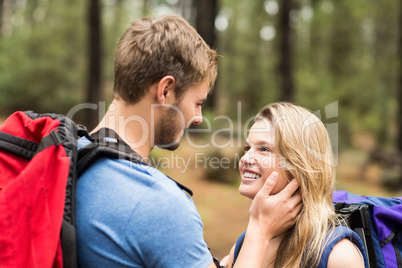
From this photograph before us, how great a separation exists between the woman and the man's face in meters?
0.50

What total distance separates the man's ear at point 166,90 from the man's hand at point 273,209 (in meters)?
0.72

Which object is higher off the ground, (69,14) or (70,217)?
(69,14)

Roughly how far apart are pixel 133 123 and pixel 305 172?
105 cm

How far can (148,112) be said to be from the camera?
2.03 m

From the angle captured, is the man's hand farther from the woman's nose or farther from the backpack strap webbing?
the backpack strap webbing

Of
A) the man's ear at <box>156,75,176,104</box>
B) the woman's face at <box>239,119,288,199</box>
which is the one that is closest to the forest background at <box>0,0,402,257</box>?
the woman's face at <box>239,119,288,199</box>

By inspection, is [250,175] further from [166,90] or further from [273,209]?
[166,90]

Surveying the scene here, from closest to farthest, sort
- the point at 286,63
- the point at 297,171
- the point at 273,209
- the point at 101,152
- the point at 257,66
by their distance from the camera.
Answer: the point at 101,152 < the point at 273,209 < the point at 297,171 < the point at 286,63 < the point at 257,66

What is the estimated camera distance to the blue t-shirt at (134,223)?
1561 mm

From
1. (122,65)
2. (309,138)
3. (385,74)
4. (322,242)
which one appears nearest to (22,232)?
(122,65)

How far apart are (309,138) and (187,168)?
7829 millimetres

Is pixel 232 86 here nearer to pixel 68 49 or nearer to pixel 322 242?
pixel 68 49

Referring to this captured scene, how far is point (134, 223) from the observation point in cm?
156

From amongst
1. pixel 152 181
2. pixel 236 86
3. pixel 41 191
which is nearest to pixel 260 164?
pixel 152 181
